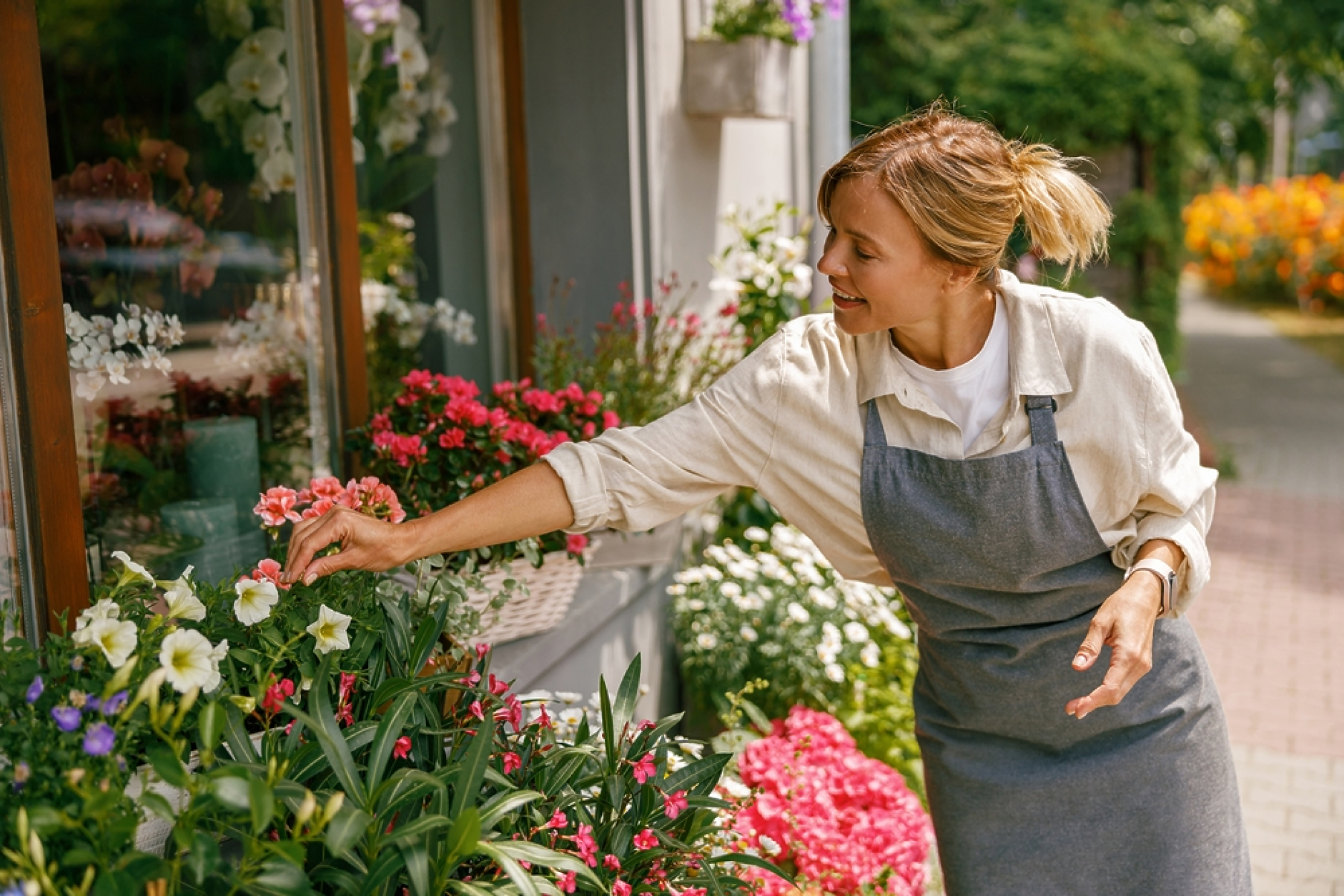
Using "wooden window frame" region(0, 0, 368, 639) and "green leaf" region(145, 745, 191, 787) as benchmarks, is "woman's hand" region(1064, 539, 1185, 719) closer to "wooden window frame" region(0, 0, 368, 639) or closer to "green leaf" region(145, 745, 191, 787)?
"green leaf" region(145, 745, 191, 787)

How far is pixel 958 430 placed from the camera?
2.06 meters

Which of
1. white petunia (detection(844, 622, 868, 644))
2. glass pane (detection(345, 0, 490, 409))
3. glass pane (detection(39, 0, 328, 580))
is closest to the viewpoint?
glass pane (detection(39, 0, 328, 580))

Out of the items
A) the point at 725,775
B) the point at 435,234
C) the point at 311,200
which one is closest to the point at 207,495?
the point at 311,200

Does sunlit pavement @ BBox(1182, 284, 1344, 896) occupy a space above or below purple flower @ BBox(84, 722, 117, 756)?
below

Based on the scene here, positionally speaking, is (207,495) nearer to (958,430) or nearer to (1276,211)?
(958,430)

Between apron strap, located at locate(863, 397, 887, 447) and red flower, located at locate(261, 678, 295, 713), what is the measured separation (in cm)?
100

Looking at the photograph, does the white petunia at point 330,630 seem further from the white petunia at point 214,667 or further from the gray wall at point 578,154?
the gray wall at point 578,154

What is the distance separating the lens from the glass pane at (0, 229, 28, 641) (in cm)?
186

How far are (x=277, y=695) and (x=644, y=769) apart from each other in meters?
0.57

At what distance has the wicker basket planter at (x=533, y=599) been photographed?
104 inches

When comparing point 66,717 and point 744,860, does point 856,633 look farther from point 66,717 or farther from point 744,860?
point 66,717

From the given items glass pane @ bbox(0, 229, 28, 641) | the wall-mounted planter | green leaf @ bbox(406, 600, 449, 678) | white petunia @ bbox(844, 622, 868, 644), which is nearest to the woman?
green leaf @ bbox(406, 600, 449, 678)

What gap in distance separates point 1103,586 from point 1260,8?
6949 mm

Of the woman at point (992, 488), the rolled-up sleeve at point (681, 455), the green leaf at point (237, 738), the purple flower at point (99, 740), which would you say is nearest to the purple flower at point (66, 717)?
the purple flower at point (99, 740)
